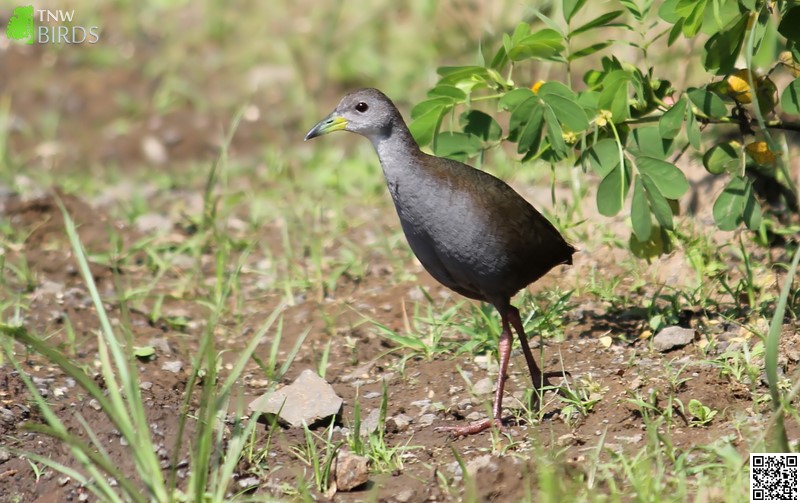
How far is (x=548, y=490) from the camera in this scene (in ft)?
9.15

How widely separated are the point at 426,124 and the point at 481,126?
9.9 inches

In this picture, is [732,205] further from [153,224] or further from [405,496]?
[153,224]

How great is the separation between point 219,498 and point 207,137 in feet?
17.5

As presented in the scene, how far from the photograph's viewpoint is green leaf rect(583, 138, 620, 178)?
13.5 ft

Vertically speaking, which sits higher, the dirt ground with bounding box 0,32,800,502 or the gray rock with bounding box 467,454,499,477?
the dirt ground with bounding box 0,32,800,502

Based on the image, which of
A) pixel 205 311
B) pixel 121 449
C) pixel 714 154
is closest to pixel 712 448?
pixel 714 154

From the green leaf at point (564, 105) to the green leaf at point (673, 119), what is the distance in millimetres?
304

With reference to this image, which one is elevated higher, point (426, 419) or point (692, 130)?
point (692, 130)

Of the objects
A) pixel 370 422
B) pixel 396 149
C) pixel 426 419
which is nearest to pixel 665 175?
pixel 396 149

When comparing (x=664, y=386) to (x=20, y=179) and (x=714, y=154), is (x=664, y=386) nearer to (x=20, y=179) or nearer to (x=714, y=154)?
(x=714, y=154)

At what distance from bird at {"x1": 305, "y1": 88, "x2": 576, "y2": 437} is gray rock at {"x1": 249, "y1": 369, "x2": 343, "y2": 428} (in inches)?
17.3

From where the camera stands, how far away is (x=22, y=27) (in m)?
8.65

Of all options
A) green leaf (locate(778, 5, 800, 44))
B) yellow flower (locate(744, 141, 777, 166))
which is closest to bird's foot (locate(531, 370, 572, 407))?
yellow flower (locate(744, 141, 777, 166))

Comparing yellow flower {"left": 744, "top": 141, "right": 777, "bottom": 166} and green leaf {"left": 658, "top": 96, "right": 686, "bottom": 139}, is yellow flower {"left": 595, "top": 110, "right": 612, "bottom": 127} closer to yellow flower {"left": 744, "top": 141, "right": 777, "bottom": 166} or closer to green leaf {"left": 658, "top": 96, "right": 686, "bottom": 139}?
green leaf {"left": 658, "top": 96, "right": 686, "bottom": 139}
